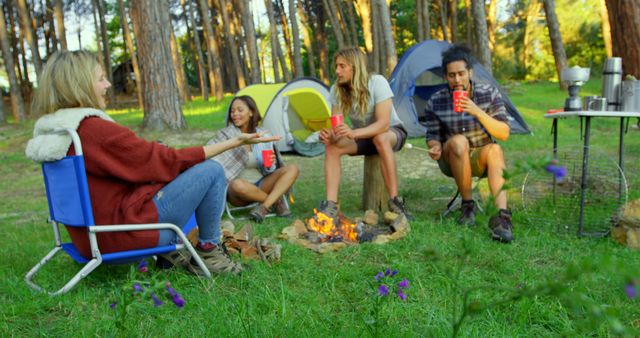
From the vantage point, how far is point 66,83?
2.12m

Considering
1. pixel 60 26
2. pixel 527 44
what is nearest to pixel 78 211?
pixel 60 26

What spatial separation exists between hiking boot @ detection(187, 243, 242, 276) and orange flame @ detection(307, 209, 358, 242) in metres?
0.83

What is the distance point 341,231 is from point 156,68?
598cm

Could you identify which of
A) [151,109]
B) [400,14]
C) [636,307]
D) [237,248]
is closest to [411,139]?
[151,109]

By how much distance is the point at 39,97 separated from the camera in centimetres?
216

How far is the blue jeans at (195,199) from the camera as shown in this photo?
228 cm

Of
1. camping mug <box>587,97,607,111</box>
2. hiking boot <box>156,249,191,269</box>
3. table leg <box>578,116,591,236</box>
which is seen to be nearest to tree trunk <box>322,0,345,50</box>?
camping mug <box>587,97,607,111</box>

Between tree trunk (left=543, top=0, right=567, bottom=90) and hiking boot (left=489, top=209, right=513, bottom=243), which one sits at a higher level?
tree trunk (left=543, top=0, right=567, bottom=90)

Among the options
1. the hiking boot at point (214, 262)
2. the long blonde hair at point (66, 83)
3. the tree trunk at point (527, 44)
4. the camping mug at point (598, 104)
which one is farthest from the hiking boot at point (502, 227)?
the tree trunk at point (527, 44)

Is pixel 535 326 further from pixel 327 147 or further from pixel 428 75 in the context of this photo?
pixel 428 75

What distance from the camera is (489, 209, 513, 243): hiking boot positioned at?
290cm

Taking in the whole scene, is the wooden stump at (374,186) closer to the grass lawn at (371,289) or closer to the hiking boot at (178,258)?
the grass lawn at (371,289)

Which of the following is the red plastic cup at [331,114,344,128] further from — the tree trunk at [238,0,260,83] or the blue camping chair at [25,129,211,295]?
the tree trunk at [238,0,260,83]

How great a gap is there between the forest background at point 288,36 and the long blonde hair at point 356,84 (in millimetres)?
2240
